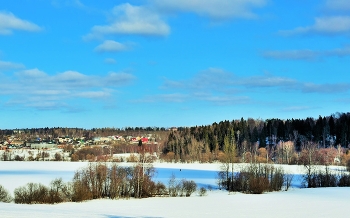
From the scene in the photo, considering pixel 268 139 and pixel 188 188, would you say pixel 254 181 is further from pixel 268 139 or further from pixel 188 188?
pixel 268 139

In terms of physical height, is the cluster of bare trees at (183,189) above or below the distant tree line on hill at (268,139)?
below

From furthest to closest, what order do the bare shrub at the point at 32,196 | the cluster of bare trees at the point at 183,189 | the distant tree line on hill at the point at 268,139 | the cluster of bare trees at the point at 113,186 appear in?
1. the distant tree line on hill at the point at 268,139
2. the cluster of bare trees at the point at 183,189
3. the cluster of bare trees at the point at 113,186
4. the bare shrub at the point at 32,196

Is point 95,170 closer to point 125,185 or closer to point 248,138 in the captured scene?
point 125,185

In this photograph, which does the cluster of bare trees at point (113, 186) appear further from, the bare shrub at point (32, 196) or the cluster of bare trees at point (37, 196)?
the bare shrub at point (32, 196)

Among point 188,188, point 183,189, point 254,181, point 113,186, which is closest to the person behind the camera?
point 113,186

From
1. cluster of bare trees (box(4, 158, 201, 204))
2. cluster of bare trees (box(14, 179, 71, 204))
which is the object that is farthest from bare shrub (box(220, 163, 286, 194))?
cluster of bare trees (box(14, 179, 71, 204))

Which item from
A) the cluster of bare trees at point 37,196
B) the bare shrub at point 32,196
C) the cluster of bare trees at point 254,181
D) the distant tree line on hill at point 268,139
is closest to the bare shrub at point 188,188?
the cluster of bare trees at point 254,181

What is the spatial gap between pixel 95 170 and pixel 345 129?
95.1 meters

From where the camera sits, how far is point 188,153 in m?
131

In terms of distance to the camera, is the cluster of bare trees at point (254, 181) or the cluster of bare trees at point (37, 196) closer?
the cluster of bare trees at point (37, 196)

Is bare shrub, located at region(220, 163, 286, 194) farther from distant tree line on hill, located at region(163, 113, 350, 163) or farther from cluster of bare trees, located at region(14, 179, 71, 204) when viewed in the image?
distant tree line on hill, located at region(163, 113, 350, 163)

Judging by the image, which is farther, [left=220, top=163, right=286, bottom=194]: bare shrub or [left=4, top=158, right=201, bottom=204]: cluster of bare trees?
[left=220, top=163, right=286, bottom=194]: bare shrub

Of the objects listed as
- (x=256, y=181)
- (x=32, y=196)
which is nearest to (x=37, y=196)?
(x=32, y=196)

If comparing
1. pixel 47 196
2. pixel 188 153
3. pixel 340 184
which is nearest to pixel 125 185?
pixel 47 196
